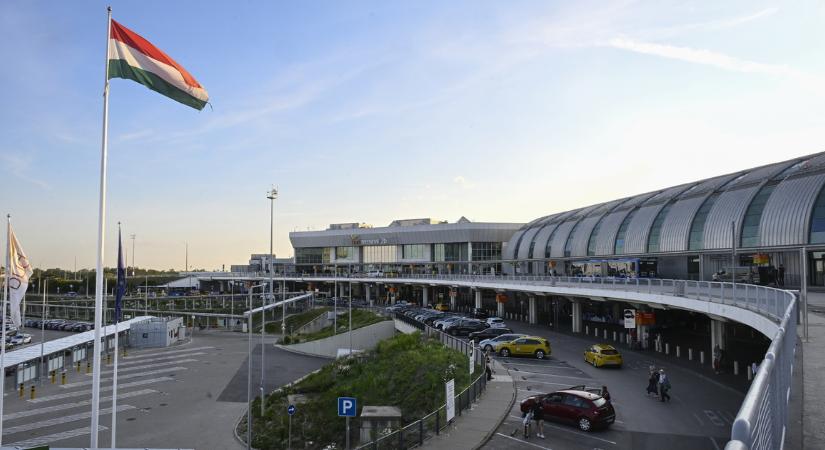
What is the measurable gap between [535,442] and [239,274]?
11920 cm

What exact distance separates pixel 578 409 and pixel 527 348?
16441mm

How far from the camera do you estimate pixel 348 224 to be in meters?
125

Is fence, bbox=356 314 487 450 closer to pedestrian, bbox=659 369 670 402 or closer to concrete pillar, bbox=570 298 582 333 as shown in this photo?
pedestrian, bbox=659 369 670 402

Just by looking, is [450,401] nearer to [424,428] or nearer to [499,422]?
[424,428]

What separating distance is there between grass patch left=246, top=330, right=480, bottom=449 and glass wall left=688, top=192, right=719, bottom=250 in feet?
83.7

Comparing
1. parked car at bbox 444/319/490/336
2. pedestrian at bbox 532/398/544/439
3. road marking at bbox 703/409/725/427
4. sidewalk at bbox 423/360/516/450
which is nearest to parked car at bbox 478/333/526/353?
parked car at bbox 444/319/490/336

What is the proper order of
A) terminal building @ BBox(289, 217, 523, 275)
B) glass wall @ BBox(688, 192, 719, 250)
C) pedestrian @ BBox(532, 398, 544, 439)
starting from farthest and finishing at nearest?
terminal building @ BBox(289, 217, 523, 275), glass wall @ BBox(688, 192, 719, 250), pedestrian @ BBox(532, 398, 544, 439)

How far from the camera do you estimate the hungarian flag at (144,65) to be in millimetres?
14992

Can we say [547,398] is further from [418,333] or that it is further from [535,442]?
[418,333]

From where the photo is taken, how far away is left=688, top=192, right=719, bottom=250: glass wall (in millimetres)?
47684

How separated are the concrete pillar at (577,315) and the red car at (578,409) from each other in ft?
96.8

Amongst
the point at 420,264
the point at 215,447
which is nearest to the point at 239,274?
the point at 420,264

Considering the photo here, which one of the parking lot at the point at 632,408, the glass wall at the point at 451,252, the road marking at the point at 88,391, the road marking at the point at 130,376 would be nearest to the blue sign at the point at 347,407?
the parking lot at the point at 632,408

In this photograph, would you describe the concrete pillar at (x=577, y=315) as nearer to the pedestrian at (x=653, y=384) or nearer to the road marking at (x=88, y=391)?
the pedestrian at (x=653, y=384)
